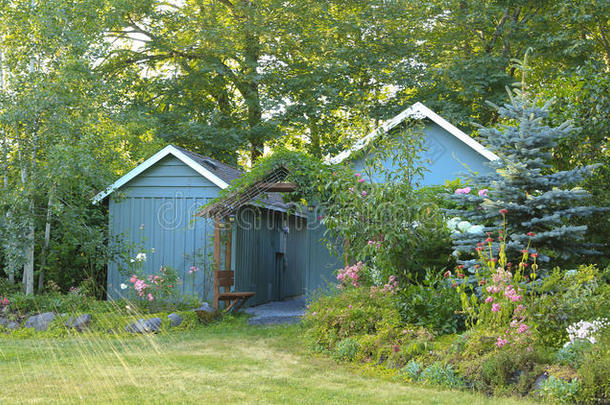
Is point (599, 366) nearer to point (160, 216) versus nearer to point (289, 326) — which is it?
point (289, 326)

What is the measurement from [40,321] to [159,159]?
4.29 meters

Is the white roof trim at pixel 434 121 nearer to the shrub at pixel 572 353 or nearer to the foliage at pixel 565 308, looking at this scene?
the foliage at pixel 565 308

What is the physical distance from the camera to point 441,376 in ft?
19.9

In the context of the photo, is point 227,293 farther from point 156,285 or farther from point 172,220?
point 172,220

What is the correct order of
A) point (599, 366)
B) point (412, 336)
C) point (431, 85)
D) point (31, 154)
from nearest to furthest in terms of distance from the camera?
point (599, 366) < point (412, 336) < point (31, 154) < point (431, 85)

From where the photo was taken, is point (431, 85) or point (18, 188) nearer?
point (18, 188)

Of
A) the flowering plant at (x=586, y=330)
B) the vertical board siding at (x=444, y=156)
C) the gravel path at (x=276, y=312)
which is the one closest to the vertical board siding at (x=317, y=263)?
the gravel path at (x=276, y=312)

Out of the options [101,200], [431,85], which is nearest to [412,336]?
[101,200]

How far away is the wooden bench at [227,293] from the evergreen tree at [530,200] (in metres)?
4.79

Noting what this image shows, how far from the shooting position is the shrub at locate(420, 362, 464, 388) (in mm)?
5965

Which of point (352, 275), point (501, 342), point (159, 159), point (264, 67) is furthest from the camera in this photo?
point (264, 67)

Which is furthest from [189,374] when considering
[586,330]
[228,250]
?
[228,250]

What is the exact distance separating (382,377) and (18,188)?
25.7 feet

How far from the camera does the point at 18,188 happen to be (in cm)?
1096
